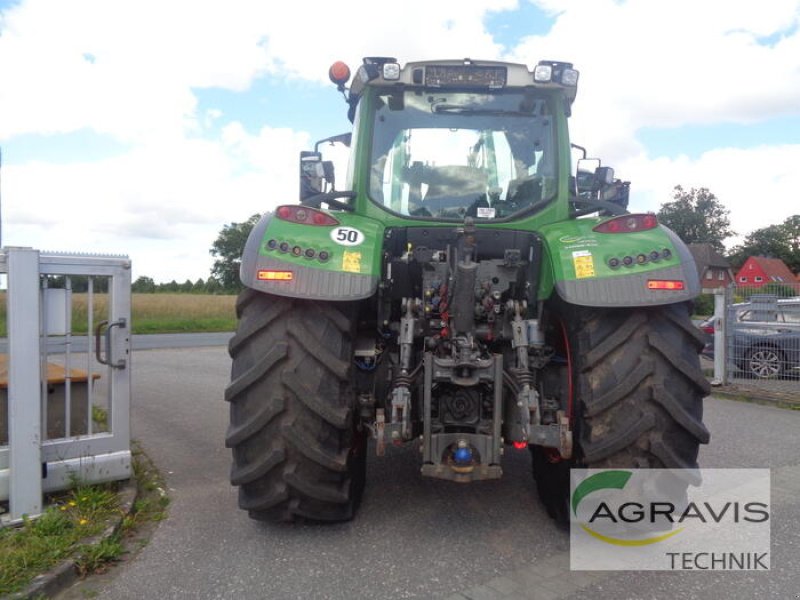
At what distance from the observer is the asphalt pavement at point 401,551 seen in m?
2.99

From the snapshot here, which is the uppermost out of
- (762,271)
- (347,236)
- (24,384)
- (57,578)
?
(762,271)

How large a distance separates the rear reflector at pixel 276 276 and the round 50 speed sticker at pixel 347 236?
33cm

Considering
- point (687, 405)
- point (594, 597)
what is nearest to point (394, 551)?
point (594, 597)

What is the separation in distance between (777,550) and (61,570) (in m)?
3.65

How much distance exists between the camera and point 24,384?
3670 mm

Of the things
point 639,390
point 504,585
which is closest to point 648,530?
point 639,390

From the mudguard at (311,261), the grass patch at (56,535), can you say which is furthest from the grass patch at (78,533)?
the mudguard at (311,261)

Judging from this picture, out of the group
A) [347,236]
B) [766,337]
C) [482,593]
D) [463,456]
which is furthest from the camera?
[766,337]

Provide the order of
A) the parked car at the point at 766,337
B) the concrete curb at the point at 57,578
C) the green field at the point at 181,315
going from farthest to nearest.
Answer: the green field at the point at 181,315 → the parked car at the point at 766,337 → the concrete curb at the point at 57,578

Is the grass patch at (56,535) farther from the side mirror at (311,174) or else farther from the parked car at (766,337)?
the parked car at (766,337)

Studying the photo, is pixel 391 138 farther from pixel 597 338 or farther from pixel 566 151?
pixel 597 338

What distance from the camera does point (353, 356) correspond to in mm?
3594

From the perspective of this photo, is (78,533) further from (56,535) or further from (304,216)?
(304,216)

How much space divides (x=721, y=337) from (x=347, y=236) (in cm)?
818
